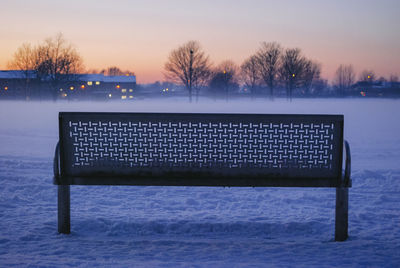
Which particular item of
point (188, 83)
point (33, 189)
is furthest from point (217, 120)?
point (188, 83)

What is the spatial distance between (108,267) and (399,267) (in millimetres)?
2323

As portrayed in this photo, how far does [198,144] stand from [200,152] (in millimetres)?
84

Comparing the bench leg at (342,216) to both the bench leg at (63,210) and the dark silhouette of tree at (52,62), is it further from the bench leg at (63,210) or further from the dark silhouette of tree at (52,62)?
the dark silhouette of tree at (52,62)

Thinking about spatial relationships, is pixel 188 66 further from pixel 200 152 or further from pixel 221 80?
pixel 200 152

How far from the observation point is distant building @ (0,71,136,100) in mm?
70750

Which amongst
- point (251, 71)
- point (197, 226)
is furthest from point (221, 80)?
point (197, 226)

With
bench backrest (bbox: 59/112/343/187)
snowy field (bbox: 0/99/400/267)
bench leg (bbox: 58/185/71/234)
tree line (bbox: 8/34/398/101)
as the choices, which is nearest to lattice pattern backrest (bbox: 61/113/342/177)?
bench backrest (bbox: 59/112/343/187)

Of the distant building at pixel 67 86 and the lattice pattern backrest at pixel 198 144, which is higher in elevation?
the distant building at pixel 67 86

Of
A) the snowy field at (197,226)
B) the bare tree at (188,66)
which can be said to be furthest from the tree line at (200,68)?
the snowy field at (197,226)

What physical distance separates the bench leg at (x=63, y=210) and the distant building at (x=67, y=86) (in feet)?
211

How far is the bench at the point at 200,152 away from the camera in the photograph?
3717 millimetres

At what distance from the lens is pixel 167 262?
3.08m

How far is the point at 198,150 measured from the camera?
12.5 ft

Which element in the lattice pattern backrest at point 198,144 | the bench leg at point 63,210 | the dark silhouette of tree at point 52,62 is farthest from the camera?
the dark silhouette of tree at point 52,62
